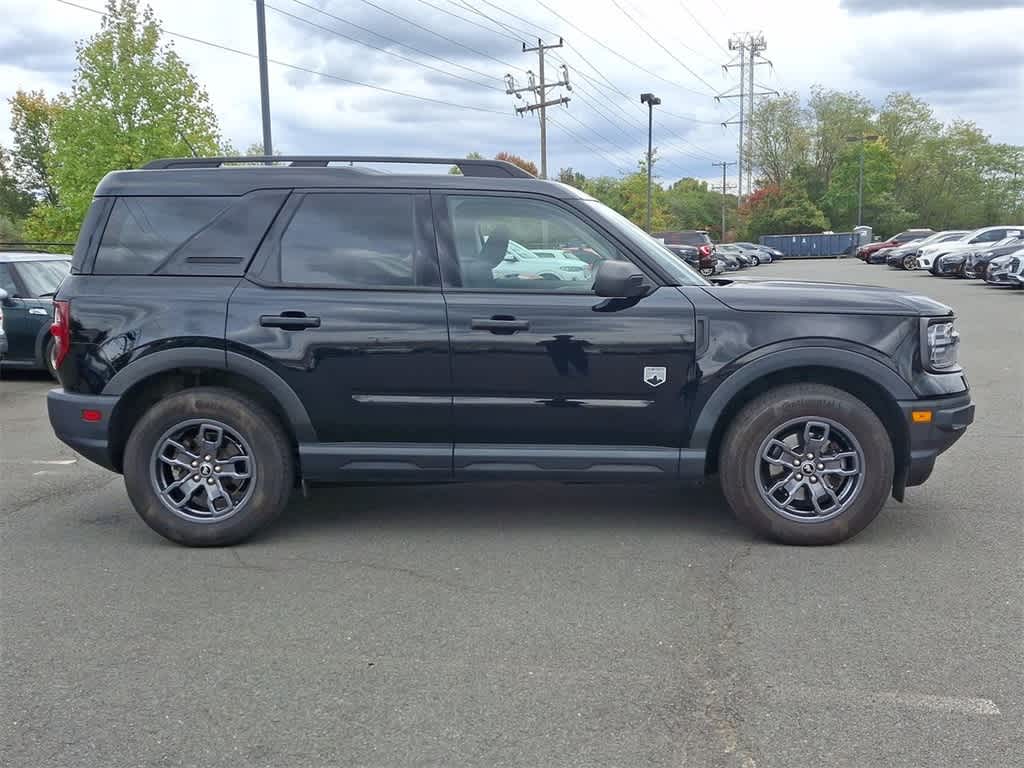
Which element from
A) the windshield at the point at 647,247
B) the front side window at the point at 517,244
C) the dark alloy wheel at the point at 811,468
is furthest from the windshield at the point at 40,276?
the dark alloy wheel at the point at 811,468

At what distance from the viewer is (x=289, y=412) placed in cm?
487

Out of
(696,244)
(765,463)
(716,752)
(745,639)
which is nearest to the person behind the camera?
(716,752)

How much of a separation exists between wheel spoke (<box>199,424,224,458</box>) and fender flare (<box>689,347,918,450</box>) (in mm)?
2525

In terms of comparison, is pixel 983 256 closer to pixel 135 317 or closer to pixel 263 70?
pixel 263 70

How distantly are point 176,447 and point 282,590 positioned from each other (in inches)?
43.1

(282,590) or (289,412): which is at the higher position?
(289,412)

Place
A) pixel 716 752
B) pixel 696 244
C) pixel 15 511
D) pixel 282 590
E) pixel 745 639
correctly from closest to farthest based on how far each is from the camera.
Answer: pixel 716 752, pixel 745 639, pixel 282 590, pixel 15 511, pixel 696 244

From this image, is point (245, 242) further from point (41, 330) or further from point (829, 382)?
point (41, 330)

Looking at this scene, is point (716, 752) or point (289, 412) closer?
point (716, 752)

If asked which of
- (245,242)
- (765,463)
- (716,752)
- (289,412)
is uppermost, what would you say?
(245,242)

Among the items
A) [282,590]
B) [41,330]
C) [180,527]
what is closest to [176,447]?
[180,527]

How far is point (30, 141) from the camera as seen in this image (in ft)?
254

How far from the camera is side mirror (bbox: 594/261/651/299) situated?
4598mm

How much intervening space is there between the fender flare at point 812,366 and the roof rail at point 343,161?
1.54 m
